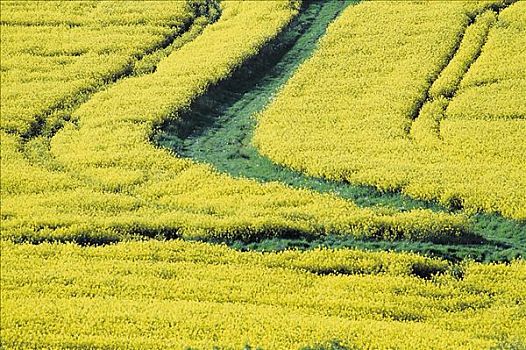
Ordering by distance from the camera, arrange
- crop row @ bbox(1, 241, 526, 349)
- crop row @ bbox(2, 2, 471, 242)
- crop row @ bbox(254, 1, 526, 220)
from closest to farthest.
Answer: crop row @ bbox(1, 241, 526, 349) < crop row @ bbox(2, 2, 471, 242) < crop row @ bbox(254, 1, 526, 220)

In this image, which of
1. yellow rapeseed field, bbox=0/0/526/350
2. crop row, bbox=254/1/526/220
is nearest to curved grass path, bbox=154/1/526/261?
yellow rapeseed field, bbox=0/0/526/350

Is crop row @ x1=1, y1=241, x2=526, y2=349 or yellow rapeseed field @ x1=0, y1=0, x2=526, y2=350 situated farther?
yellow rapeseed field @ x1=0, y1=0, x2=526, y2=350

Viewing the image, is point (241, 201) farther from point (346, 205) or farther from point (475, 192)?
point (475, 192)

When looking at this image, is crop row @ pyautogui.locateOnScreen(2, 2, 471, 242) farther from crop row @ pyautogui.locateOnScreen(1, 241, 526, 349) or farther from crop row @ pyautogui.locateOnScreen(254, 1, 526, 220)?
crop row @ pyautogui.locateOnScreen(254, 1, 526, 220)

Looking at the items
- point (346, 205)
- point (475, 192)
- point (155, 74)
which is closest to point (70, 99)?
point (155, 74)

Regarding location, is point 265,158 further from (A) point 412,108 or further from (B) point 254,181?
(A) point 412,108

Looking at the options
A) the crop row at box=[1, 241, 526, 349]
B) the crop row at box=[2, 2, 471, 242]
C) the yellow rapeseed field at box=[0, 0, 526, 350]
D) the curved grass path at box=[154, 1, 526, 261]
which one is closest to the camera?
the crop row at box=[1, 241, 526, 349]
